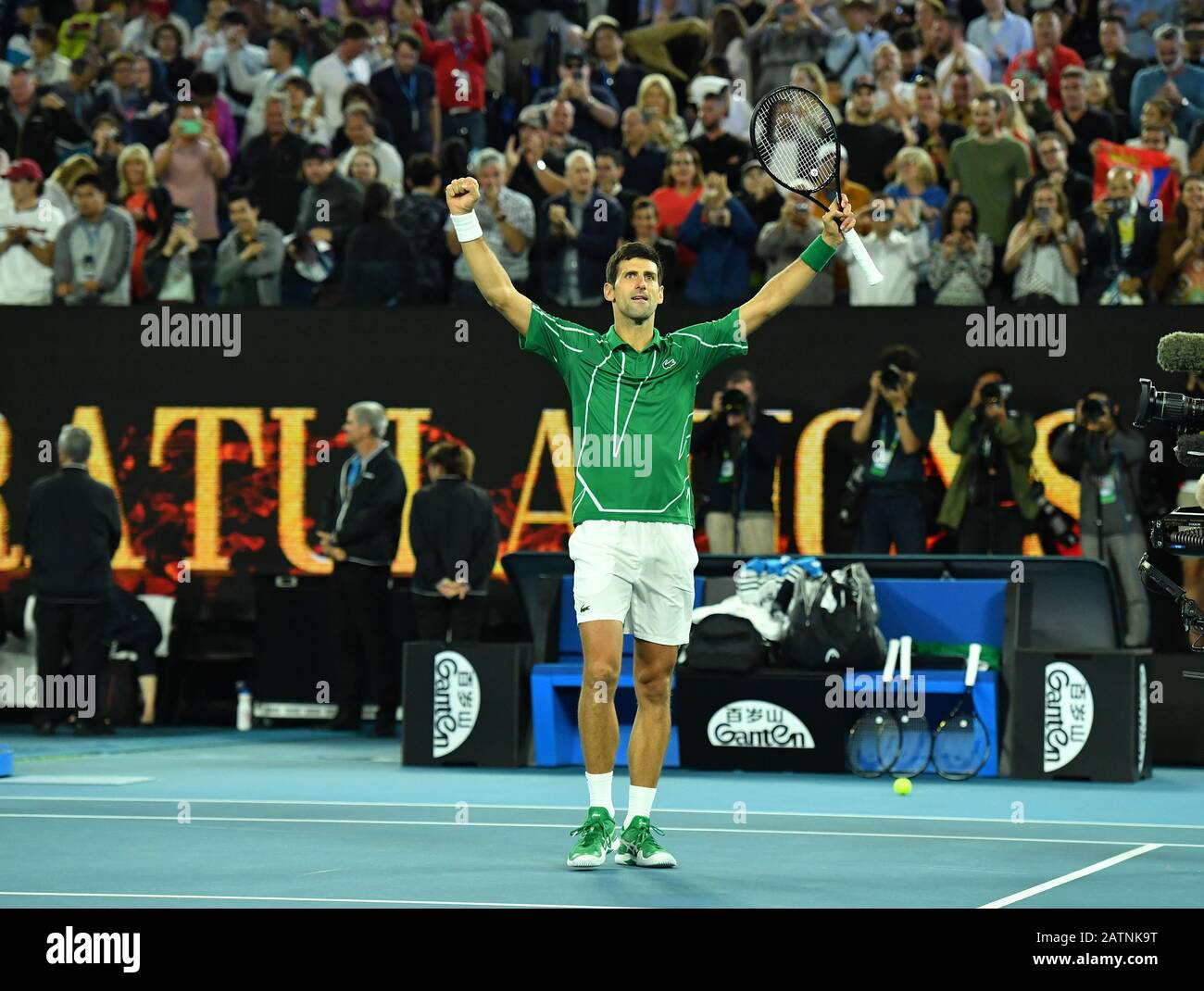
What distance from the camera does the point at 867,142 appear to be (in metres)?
16.7

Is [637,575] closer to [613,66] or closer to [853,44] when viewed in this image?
[853,44]

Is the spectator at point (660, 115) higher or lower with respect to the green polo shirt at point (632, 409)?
higher

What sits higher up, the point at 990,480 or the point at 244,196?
the point at 244,196

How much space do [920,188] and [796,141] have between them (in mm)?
7257

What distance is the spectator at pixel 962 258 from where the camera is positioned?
15492mm

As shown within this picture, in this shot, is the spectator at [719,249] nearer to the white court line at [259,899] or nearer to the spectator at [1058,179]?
the spectator at [1058,179]

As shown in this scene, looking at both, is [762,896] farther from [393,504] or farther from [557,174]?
[557,174]

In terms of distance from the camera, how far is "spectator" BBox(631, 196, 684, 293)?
51.8ft

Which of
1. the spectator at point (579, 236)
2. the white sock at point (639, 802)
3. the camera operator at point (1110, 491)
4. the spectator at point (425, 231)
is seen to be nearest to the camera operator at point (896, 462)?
the camera operator at point (1110, 491)

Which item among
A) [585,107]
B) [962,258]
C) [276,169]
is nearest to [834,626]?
[962,258]

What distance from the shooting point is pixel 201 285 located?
670 inches

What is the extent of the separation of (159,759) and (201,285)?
476 centimetres

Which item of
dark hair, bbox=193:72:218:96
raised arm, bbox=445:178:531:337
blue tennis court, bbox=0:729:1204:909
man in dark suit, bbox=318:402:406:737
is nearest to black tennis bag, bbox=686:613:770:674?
blue tennis court, bbox=0:729:1204:909

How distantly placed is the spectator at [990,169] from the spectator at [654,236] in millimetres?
2254
